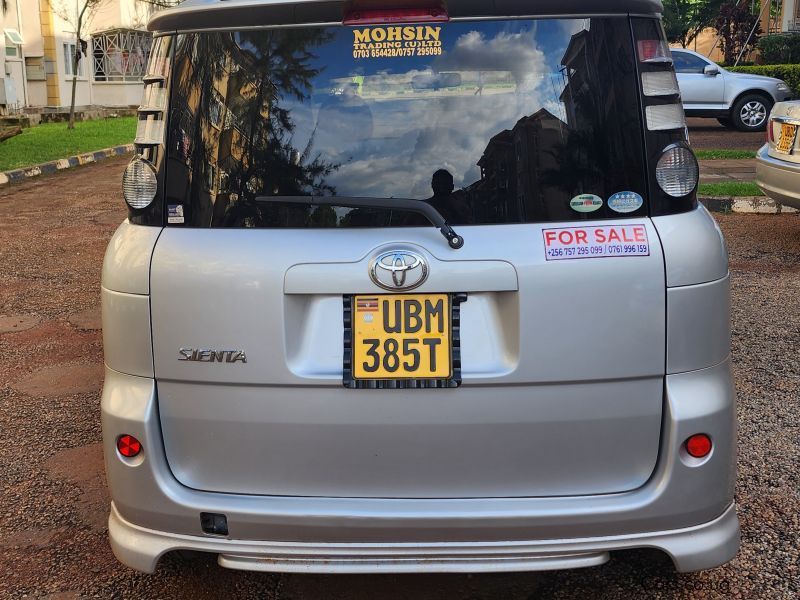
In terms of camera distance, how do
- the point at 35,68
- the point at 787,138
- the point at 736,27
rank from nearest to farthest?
the point at 787,138
the point at 35,68
the point at 736,27

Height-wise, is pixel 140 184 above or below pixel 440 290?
above

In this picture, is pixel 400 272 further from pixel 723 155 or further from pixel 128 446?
pixel 723 155

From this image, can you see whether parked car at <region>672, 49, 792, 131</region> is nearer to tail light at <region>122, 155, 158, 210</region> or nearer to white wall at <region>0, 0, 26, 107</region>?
tail light at <region>122, 155, 158, 210</region>

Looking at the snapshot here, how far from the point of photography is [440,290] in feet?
7.57

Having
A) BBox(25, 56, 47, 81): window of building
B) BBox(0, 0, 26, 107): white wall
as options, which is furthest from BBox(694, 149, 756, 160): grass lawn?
BBox(25, 56, 47, 81): window of building

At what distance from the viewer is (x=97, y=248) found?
28.3 feet

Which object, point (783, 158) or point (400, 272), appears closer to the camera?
point (400, 272)

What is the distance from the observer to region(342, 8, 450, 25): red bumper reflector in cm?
234

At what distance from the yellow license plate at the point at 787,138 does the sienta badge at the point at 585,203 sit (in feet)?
18.4

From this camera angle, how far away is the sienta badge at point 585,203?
236 centimetres

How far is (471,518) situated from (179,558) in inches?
46.2

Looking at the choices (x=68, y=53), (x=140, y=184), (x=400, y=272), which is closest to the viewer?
(x=400, y=272)

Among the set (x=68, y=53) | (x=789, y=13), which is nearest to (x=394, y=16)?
(x=68, y=53)

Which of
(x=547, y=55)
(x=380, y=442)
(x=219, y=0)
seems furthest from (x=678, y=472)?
(x=219, y=0)
